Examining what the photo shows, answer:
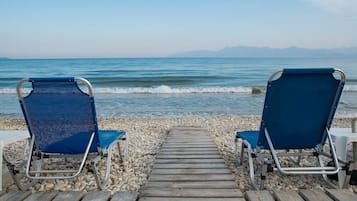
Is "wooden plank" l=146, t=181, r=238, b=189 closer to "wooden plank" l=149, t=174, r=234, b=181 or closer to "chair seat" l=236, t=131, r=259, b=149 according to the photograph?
"wooden plank" l=149, t=174, r=234, b=181

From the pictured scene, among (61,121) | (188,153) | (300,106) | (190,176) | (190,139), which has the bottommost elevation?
(190,139)

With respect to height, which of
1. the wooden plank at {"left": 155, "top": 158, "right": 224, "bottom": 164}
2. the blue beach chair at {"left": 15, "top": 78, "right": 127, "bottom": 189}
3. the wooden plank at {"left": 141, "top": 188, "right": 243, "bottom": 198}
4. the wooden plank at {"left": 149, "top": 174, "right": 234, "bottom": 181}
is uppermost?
the blue beach chair at {"left": 15, "top": 78, "right": 127, "bottom": 189}

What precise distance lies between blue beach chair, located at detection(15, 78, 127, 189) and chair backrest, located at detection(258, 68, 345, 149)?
72.1 inches

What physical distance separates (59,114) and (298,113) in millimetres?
2528

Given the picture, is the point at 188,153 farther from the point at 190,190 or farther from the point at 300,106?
the point at 300,106

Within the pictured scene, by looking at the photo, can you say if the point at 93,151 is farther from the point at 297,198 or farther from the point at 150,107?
the point at 150,107

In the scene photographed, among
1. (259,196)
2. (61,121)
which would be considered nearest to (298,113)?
(259,196)

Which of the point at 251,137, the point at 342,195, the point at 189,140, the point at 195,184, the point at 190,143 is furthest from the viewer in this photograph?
the point at 189,140

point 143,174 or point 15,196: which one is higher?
point 15,196

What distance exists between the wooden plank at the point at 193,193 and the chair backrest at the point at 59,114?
36.5 inches

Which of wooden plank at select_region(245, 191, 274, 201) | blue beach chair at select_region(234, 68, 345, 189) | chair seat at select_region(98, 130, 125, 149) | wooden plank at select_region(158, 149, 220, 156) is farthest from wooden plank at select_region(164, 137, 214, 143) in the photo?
wooden plank at select_region(245, 191, 274, 201)

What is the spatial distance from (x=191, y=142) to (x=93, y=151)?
227 centimetres

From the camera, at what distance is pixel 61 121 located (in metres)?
3.31

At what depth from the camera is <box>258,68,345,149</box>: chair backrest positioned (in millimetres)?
3141
